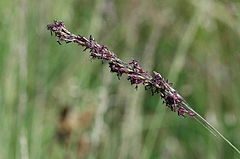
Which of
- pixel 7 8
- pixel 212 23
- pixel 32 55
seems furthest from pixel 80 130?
pixel 212 23

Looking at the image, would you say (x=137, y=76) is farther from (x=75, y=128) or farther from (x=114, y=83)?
(x=114, y=83)

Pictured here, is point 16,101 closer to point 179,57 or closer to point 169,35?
point 179,57

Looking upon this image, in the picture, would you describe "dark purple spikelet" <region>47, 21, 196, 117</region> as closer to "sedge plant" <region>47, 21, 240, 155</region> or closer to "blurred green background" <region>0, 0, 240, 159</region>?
"sedge plant" <region>47, 21, 240, 155</region>

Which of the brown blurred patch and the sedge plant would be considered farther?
the brown blurred patch

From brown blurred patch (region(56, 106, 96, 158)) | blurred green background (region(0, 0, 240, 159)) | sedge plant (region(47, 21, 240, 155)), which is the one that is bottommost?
sedge plant (region(47, 21, 240, 155))

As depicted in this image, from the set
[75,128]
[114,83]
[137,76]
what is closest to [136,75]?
[137,76]

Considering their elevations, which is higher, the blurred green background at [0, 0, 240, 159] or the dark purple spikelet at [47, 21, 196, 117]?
the blurred green background at [0, 0, 240, 159]

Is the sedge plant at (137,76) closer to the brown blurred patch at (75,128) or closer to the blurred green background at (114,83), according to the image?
the blurred green background at (114,83)

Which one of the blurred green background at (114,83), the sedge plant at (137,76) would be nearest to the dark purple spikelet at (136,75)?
the sedge plant at (137,76)

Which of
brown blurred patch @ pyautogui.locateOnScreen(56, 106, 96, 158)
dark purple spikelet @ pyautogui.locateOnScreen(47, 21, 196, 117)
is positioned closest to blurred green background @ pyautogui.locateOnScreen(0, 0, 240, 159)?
brown blurred patch @ pyautogui.locateOnScreen(56, 106, 96, 158)
